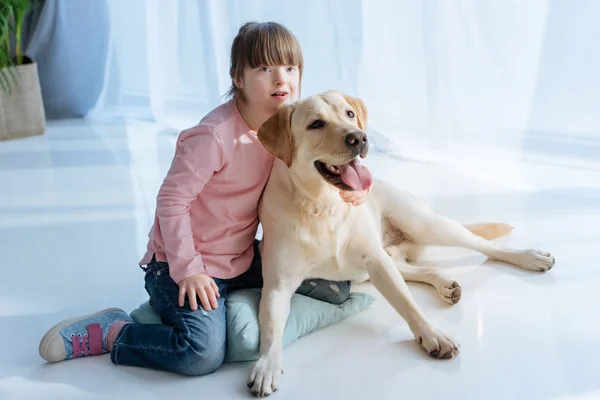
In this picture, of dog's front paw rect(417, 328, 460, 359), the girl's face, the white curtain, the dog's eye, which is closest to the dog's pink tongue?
the dog's eye

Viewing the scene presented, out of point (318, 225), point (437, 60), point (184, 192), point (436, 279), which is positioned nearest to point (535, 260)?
point (436, 279)

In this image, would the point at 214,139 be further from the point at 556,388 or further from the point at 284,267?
the point at 556,388

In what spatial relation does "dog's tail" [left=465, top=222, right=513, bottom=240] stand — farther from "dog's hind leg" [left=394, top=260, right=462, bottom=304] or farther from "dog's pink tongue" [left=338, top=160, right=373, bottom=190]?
"dog's pink tongue" [left=338, top=160, right=373, bottom=190]

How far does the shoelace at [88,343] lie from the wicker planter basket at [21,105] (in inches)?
113

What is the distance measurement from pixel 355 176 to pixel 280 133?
0.22 metres

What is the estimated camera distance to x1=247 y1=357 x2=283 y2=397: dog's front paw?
59.2 inches

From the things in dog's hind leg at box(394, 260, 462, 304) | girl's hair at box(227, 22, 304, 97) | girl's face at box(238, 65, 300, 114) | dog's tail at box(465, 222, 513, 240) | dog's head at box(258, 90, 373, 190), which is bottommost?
dog's hind leg at box(394, 260, 462, 304)

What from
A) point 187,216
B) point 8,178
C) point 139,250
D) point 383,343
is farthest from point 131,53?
point 383,343

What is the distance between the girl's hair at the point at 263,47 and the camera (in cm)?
171

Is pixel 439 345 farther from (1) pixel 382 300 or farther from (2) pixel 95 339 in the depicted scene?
(2) pixel 95 339

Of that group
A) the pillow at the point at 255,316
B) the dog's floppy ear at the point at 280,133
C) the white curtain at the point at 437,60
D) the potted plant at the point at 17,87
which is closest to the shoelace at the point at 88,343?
the pillow at the point at 255,316

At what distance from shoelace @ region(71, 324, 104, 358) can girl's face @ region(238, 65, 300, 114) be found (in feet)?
2.42

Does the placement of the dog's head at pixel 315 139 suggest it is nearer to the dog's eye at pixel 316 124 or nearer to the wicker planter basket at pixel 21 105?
the dog's eye at pixel 316 124

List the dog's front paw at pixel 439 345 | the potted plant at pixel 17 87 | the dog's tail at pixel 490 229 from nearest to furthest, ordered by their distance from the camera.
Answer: the dog's front paw at pixel 439 345 < the dog's tail at pixel 490 229 < the potted plant at pixel 17 87
